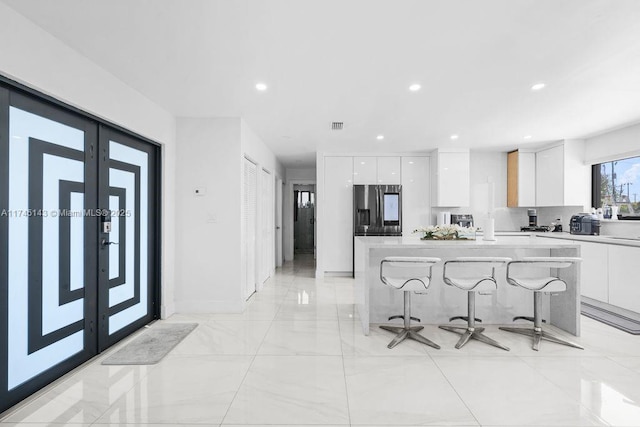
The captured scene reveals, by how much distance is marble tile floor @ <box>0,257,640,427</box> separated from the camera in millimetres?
1944

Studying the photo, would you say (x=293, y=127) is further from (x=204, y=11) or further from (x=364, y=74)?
(x=204, y=11)

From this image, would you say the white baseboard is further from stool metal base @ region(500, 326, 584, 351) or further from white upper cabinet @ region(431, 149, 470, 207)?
white upper cabinet @ region(431, 149, 470, 207)

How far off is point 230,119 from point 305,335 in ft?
9.08

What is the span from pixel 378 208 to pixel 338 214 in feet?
2.58

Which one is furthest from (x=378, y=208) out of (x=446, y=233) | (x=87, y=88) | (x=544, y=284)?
(x=87, y=88)

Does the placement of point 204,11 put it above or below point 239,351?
above

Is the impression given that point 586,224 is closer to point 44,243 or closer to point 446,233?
point 446,233

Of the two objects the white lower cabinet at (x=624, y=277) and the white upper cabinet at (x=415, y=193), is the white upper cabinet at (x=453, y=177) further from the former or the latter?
the white lower cabinet at (x=624, y=277)

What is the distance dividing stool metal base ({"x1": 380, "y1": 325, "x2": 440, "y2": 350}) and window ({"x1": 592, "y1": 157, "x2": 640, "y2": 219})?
389cm

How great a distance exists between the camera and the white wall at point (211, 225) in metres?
4.03

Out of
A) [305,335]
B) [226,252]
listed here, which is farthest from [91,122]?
[305,335]

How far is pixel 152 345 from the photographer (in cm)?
304

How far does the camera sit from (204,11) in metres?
1.98

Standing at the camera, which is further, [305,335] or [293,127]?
[293,127]
